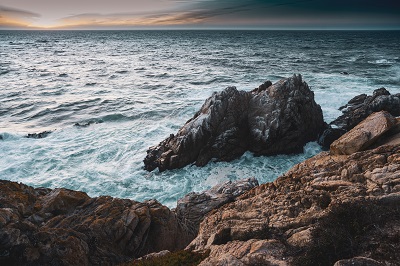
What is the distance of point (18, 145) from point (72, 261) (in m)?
21.7

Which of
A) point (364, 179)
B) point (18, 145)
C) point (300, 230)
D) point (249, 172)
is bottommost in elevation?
point (249, 172)

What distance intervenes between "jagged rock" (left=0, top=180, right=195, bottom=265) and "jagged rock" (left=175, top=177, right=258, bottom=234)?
1033 millimetres

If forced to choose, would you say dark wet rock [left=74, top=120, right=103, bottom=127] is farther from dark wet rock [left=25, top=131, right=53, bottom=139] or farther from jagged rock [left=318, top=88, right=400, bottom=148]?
jagged rock [left=318, top=88, right=400, bottom=148]

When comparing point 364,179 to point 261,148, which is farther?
point 261,148

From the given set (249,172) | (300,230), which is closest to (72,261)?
(300,230)

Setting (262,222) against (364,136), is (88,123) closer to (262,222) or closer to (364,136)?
(262,222)

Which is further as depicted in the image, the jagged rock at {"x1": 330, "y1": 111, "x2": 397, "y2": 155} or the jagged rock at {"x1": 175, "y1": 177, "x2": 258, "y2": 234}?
the jagged rock at {"x1": 175, "y1": 177, "x2": 258, "y2": 234}

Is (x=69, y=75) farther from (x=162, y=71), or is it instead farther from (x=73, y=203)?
(x=73, y=203)

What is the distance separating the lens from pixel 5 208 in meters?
10.4

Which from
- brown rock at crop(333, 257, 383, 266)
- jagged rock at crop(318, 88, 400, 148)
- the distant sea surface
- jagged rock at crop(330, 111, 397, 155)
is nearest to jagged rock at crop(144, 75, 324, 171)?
the distant sea surface

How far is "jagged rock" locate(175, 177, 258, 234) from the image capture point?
Result: 566 inches

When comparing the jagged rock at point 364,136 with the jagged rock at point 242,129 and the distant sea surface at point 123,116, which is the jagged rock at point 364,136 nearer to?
the distant sea surface at point 123,116

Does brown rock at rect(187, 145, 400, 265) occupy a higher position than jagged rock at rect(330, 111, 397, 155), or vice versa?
jagged rock at rect(330, 111, 397, 155)

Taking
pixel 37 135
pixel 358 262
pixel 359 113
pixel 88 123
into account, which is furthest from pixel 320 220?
pixel 88 123
